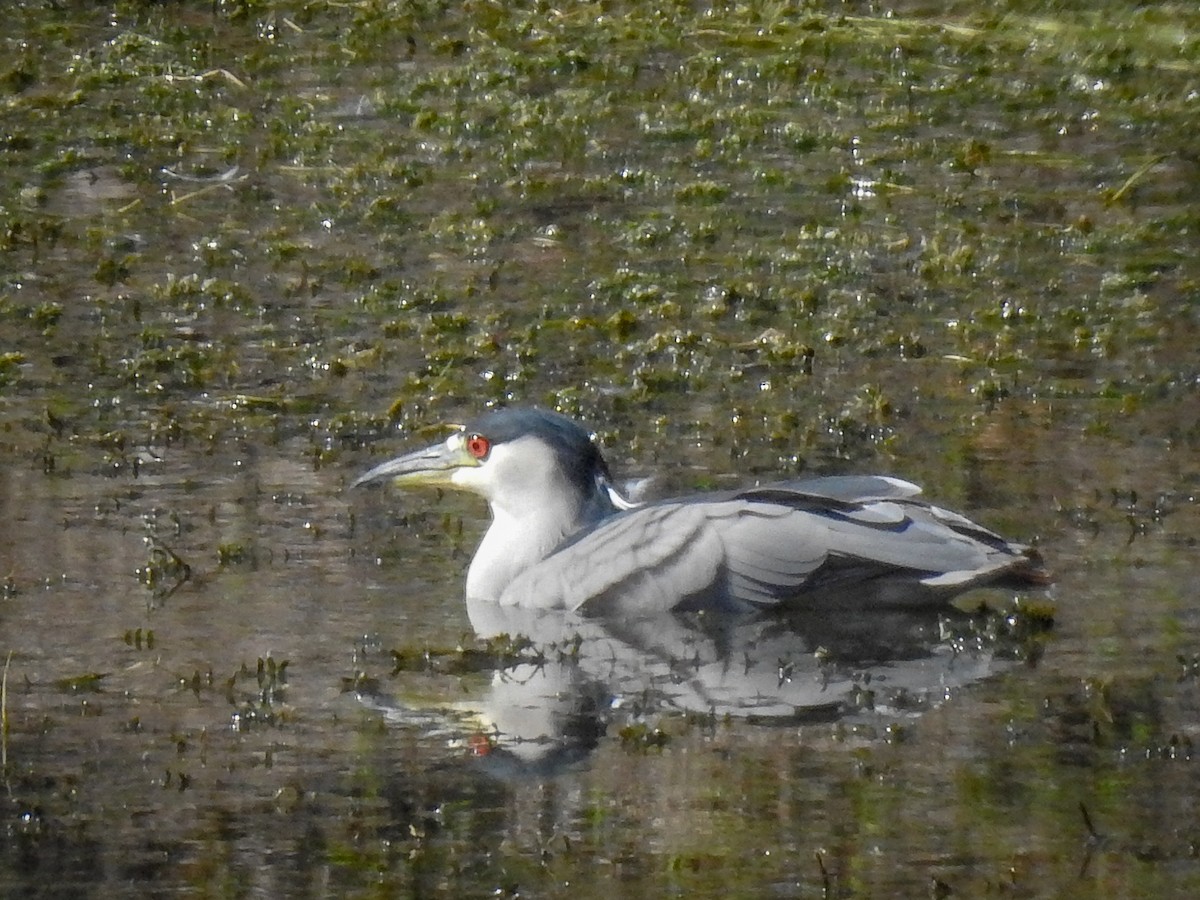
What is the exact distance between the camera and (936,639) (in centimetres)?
845

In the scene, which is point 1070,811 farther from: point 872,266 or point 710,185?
point 710,185

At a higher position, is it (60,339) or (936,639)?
(60,339)

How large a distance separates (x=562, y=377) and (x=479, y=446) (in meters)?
1.97

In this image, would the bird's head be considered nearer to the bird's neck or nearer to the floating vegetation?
the bird's neck

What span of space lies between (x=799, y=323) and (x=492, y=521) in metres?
2.66

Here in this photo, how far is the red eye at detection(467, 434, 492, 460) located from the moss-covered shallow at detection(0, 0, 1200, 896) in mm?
361

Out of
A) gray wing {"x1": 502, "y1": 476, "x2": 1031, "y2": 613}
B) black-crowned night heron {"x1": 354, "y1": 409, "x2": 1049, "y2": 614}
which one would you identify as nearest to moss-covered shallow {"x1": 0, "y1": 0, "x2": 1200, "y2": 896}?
black-crowned night heron {"x1": 354, "y1": 409, "x2": 1049, "y2": 614}

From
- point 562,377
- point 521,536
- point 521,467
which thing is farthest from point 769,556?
point 562,377

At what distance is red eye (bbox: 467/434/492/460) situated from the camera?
936cm

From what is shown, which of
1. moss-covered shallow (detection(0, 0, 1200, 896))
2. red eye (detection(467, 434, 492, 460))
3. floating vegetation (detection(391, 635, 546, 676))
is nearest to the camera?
moss-covered shallow (detection(0, 0, 1200, 896))

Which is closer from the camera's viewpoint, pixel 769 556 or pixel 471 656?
pixel 471 656

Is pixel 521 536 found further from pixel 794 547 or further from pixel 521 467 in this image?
pixel 794 547

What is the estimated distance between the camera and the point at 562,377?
1130 cm

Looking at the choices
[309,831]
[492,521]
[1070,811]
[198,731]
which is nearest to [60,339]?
[492,521]
